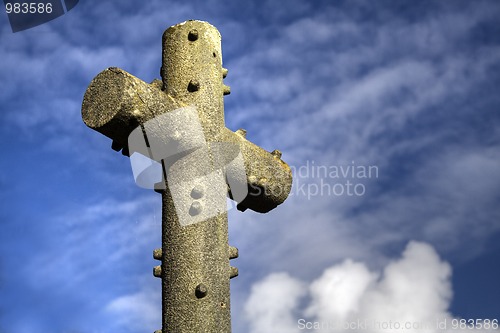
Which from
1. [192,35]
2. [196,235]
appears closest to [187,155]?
[196,235]

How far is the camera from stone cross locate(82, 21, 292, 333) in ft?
16.3

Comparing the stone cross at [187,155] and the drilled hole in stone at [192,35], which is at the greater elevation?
the drilled hole in stone at [192,35]

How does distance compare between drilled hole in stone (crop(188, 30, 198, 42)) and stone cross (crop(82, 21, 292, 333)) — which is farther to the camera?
drilled hole in stone (crop(188, 30, 198, 42))

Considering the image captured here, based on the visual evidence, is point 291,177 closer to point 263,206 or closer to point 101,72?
point 263,206

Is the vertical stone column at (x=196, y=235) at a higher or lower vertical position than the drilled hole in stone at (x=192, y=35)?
lower

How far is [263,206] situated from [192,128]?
111cm

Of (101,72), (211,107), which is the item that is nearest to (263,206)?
(211,107)

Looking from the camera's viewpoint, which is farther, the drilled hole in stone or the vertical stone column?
the drilled hole in stone

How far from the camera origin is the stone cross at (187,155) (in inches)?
195

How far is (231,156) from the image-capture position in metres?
5.56

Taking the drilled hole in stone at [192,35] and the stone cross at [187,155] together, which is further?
the drilled hole in stone at [192,35]

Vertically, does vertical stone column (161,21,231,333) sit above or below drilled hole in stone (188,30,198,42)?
below

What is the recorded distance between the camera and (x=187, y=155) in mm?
5262

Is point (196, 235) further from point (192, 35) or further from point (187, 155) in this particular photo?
point (192, 35)
